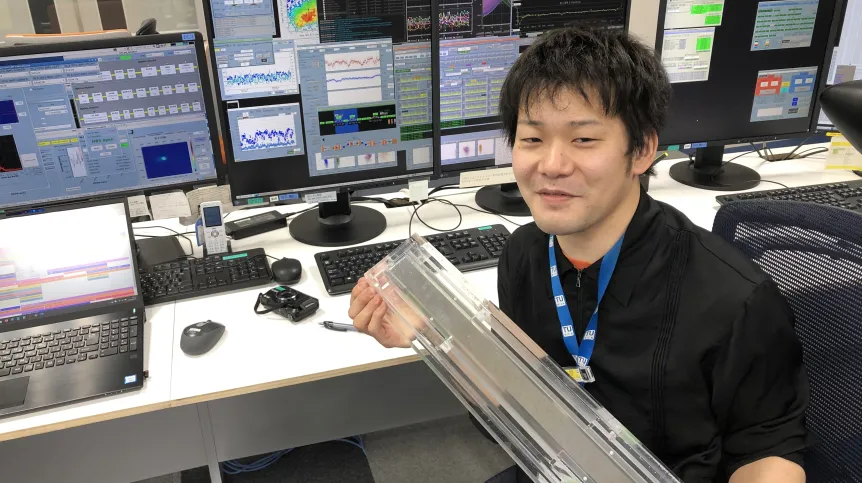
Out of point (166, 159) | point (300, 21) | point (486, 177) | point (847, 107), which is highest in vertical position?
point (300, 21)

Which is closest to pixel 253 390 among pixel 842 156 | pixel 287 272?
pixel 287 272

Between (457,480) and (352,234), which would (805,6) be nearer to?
(352,234)

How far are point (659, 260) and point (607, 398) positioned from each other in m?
0.25

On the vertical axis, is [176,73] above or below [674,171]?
above

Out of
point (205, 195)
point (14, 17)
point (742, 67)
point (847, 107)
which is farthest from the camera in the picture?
point (14, 17)

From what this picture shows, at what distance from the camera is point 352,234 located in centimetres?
179

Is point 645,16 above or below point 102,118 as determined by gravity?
above

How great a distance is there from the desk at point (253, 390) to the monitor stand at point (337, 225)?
0.12 ft

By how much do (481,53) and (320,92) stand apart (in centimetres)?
44

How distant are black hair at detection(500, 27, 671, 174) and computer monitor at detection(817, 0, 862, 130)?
3.99 ft

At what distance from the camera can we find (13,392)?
118cm

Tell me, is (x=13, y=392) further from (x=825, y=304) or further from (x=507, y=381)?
(x=825, y=304)

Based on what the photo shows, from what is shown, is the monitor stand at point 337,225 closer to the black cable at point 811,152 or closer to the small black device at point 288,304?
the small black device at point 288,304

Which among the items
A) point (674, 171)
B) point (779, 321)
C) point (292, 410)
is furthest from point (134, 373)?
point (674, 171)
